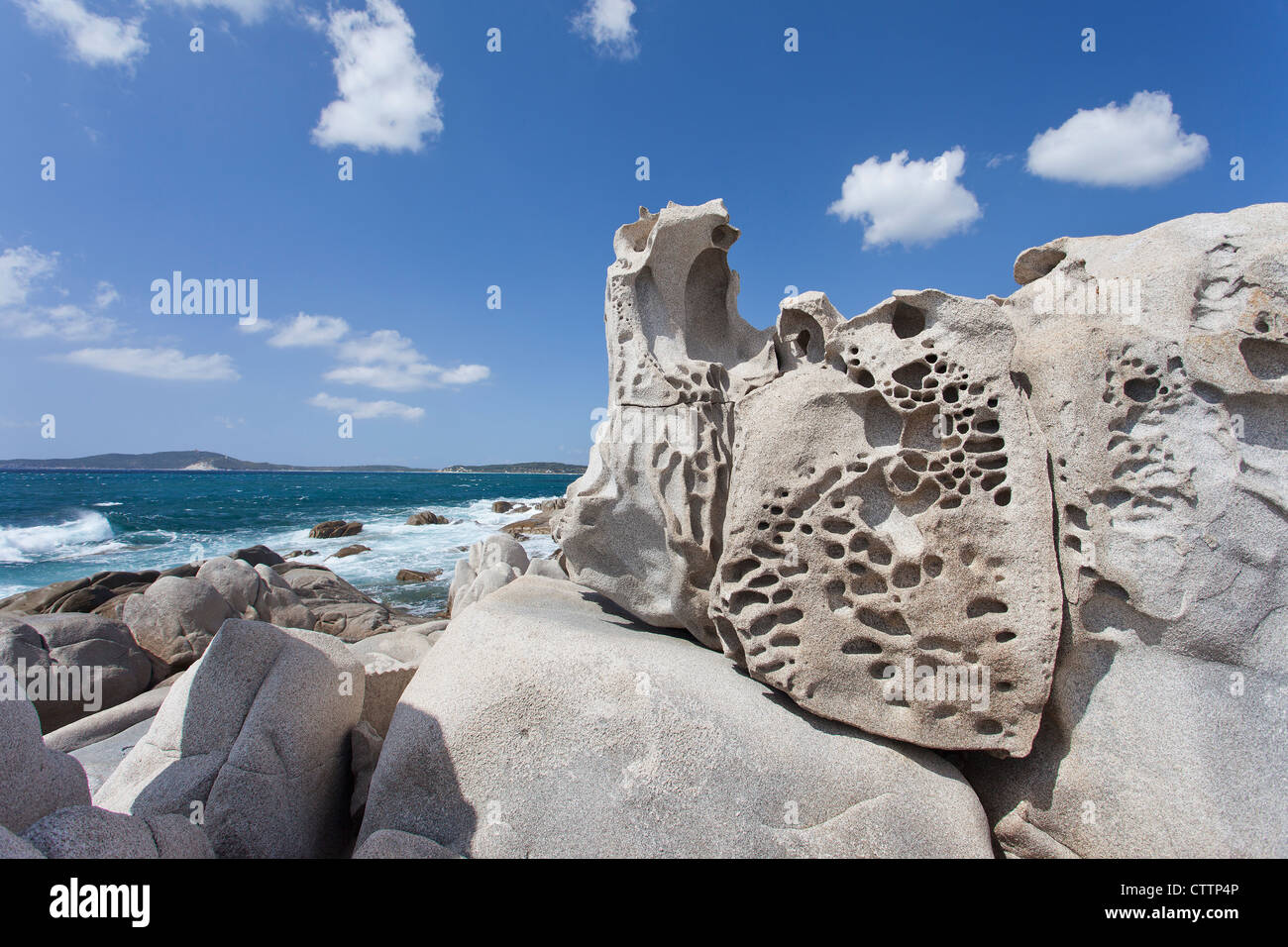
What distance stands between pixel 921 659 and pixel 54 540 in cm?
3168

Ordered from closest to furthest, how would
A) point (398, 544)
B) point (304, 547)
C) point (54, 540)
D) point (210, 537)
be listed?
point (304, 547) < point (398, 544) < point (54, 540) < point (210, 537)

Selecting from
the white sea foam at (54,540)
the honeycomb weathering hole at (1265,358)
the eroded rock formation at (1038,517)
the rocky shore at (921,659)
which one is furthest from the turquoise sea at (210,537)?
the honeycomb weathering hole at (1265,358)

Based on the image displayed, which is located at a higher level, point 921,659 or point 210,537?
point 921,659

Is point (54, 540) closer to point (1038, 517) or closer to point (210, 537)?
point (210, 537)

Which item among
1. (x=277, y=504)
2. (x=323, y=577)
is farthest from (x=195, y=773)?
(x=277, y=504)

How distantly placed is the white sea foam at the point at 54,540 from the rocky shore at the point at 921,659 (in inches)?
979

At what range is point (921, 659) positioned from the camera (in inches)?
120

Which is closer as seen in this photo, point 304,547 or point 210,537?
point 304,547

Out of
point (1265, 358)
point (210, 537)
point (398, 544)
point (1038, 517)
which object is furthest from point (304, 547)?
point (1265, 358)

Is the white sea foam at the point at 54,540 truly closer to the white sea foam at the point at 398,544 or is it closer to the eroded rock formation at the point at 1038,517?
the white sea foam at the point at 398,544

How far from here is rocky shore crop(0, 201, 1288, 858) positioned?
113 inches

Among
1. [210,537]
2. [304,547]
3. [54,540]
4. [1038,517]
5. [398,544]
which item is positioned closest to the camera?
[1038,517]

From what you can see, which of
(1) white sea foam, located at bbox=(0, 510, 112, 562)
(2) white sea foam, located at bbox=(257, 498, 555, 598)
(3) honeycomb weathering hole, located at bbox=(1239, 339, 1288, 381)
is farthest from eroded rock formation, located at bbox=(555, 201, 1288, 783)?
(1) white sea foam, located at bbox=(0, 510, 112, 562)

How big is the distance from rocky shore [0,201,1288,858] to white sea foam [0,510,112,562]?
24.9m
